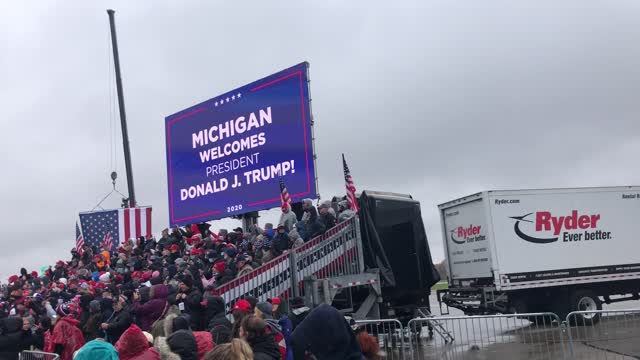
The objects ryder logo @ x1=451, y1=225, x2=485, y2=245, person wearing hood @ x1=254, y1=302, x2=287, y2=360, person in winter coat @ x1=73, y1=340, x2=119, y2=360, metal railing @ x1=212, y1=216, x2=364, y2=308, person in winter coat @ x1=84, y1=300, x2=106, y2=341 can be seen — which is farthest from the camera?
ryder logo @ x1=451, y1=225, x2=485, y2=245

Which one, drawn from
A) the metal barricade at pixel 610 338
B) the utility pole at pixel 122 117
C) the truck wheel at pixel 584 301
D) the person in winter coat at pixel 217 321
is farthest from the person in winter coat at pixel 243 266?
the utility pole at pixel 122 117

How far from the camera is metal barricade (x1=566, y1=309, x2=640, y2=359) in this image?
9445 mm

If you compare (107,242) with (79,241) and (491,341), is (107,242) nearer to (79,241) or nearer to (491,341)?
(79,241)

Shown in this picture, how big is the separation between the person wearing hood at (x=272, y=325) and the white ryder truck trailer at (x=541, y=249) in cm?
985

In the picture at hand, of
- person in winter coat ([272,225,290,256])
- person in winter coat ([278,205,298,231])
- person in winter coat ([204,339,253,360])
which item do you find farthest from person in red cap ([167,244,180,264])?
person in winter coat ([204,339,253,360])

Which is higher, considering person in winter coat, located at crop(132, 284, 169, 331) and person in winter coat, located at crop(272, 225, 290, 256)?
person in winter coat, located at crop(272, 225, 290, 256)

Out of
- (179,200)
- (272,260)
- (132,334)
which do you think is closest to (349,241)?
(272,260)

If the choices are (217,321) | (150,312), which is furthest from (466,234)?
(217,321)

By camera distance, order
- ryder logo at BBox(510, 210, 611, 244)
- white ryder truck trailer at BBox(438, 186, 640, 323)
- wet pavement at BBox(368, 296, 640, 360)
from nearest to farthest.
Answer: wet pavement at BBox(368, 296, 640, 360) < white ryder truck trailer at BBox(438, 186, 640, 323) < ryder logo at BBox(510, 210, 611, 244)

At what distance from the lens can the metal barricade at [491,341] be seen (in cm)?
985

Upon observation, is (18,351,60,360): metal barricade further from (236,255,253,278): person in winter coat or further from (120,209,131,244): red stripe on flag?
(120,209,131,244): red stripe on flag

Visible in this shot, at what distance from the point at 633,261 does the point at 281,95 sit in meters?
10.5

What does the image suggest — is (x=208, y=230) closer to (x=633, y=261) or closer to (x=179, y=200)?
(x=179, y=200)

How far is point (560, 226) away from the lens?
16.5m
